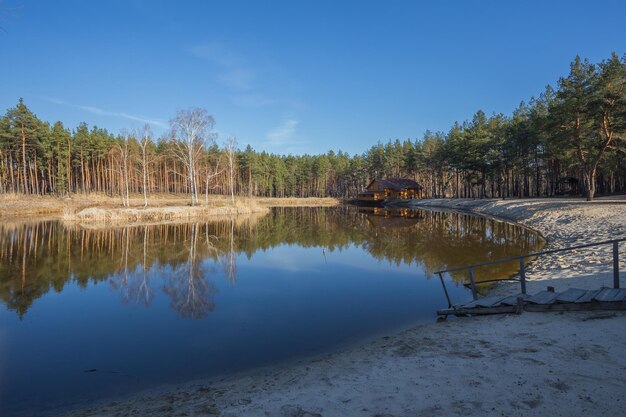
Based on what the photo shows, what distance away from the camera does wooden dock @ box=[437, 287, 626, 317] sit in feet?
25.1

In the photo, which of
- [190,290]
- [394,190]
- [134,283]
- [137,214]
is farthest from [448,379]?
[394,190]

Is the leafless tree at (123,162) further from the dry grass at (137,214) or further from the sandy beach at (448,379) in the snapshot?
the sandy beach at (448,379)

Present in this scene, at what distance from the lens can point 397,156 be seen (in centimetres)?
9519

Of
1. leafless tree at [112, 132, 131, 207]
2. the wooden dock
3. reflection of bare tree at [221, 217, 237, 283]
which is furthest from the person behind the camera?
leafless tree at [112, 132, 131, 207]

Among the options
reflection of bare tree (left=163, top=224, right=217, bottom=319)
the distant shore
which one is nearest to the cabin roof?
the distant shore

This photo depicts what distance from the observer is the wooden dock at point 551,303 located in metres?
7.64

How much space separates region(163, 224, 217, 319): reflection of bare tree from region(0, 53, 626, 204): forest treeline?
103ft

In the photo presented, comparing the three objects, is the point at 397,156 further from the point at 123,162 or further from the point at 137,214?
the point at 137,214

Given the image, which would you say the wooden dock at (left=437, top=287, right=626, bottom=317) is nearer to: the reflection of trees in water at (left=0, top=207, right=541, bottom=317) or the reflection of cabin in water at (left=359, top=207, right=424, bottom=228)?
the reflection of trees in water at (left=0, top=207, right=541, bottom=317)

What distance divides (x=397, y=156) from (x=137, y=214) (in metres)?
72.3

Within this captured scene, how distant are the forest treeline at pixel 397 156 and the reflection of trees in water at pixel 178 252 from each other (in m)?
14.3

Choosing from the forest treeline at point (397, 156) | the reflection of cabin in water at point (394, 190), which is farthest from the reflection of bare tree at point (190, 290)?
the reflection of cabin in water at point (394, 190)

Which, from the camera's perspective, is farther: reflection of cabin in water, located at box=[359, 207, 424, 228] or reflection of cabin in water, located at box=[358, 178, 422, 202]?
reflection of cabin in water, located at box=[358, 178, 422, 202]

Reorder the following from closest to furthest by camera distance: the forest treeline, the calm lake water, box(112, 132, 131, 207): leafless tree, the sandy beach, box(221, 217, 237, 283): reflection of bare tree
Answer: the sandy beach → the calm lake water → box(221, 217, 237, 283): reflection of bare tree → the forest treeline → box(112, 132, 131, 207): leafless tree
